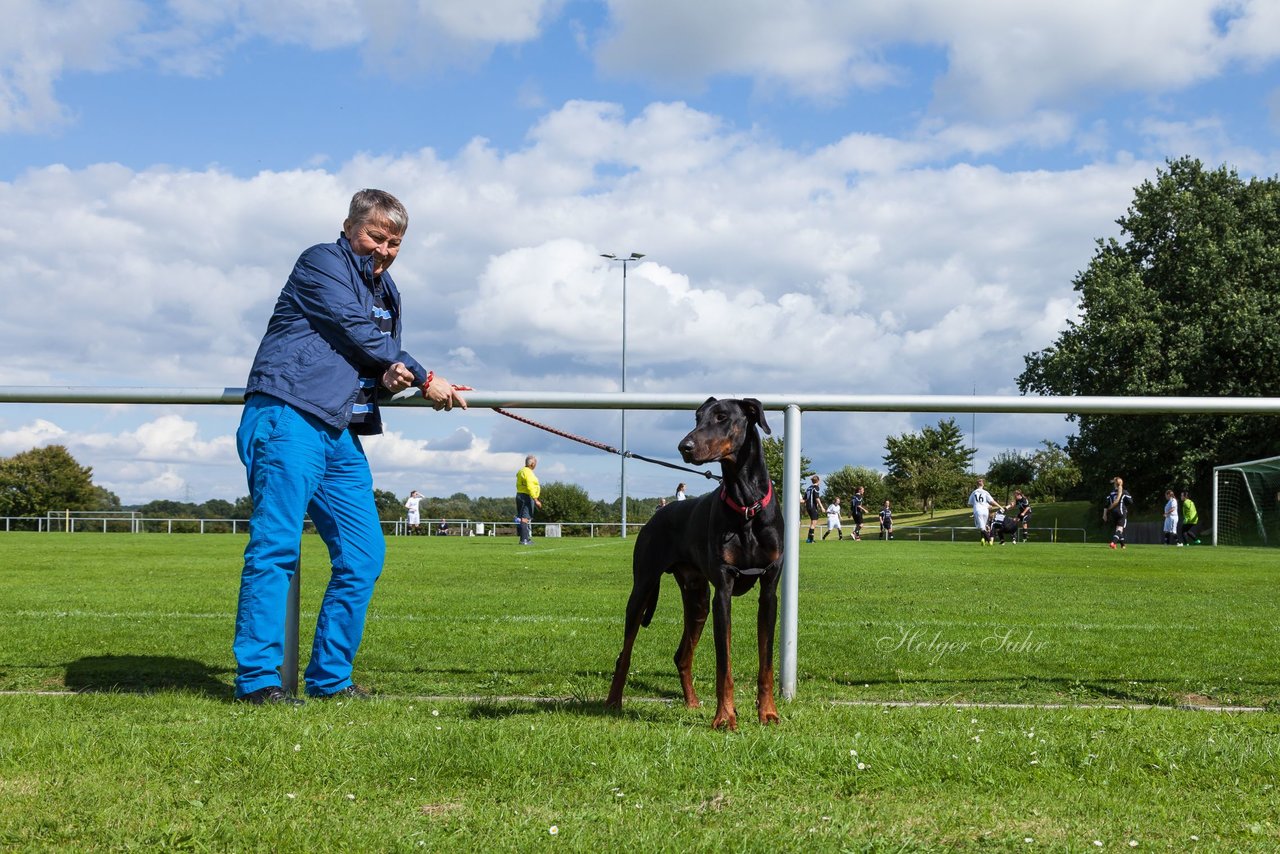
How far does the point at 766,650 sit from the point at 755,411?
3.37ft

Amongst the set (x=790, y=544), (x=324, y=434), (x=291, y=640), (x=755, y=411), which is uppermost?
(x=755, y=411)

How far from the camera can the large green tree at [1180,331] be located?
4356 centimetres

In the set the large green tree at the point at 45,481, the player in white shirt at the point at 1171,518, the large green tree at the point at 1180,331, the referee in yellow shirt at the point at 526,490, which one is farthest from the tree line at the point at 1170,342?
the large green tree at the point at 45,481

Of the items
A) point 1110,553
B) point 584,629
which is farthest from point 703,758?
point 1110,553

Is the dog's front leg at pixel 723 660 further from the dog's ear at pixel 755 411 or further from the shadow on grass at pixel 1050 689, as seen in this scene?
the shadow on grass at pixel 1050 689

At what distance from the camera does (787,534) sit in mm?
5383

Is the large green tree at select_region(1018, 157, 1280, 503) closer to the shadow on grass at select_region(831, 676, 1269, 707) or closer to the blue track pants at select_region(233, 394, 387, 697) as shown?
the shadow on grass at select_region(831, 676, 1269, 707)

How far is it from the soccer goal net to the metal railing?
33571 millimetres

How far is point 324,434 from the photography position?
5293 mm

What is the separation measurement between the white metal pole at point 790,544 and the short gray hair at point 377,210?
215 cm

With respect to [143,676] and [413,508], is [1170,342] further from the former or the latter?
[143,676]

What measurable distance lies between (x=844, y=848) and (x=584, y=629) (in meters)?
6.24

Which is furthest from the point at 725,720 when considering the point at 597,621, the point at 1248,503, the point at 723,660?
the point at 1248,503

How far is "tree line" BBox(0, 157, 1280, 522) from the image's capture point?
143 feet
